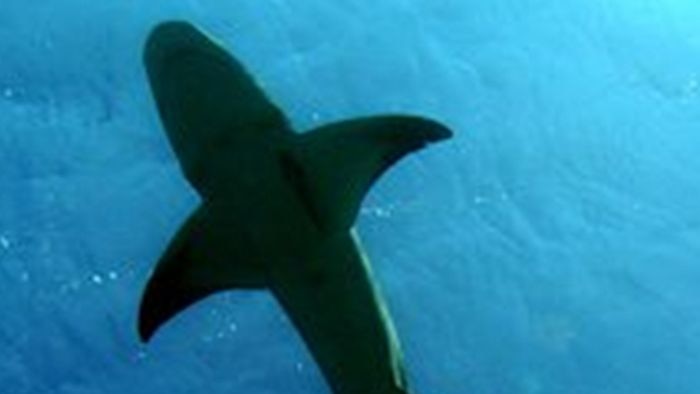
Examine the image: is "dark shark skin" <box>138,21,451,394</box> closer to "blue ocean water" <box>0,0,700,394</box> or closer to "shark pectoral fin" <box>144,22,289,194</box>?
"shark pectoral fin" <box>144,22,289,194</box>

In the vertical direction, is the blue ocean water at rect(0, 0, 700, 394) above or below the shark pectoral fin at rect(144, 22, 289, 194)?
below

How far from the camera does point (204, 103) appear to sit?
23.9 feet

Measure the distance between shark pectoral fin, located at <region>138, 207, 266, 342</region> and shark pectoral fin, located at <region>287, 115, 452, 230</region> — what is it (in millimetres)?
623

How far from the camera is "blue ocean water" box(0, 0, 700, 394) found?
14.8 meters

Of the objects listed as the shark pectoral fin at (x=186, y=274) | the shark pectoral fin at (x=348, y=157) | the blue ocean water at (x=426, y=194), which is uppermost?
the shark pectoral fin at (x=348, y=157)

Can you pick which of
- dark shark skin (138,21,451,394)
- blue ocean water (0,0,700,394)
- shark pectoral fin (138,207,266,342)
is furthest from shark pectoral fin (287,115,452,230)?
blue ocean water (0,0,700,394)

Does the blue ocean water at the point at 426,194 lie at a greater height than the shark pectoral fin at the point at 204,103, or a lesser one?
lesser

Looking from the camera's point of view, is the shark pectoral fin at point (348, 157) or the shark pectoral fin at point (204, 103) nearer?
the shark pectoral fin at point (204, 103)

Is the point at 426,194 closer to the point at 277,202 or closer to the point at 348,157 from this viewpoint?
the point at 348,157

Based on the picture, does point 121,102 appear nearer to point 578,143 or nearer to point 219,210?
point 578,143

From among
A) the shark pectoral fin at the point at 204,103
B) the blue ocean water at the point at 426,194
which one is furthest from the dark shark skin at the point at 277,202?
the blue ocean water at the point at 426,194

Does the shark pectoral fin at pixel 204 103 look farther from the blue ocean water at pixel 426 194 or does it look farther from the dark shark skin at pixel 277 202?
the blue ocean water at pixel 426 194

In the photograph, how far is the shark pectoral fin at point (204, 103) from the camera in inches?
287

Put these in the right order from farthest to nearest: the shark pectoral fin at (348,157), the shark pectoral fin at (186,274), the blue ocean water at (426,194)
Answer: the blue ocean water at (426,194) → the shark pectoral fin at (186,274) → the shark pectoral fin at (348,157)
